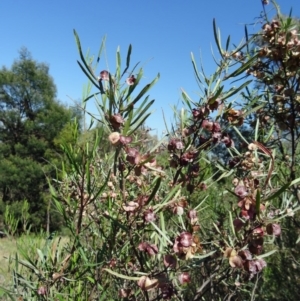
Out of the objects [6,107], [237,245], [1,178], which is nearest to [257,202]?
[237,245]

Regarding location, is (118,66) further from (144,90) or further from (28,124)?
(28,124)

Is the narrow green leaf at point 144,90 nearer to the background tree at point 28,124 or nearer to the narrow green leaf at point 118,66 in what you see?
the narrow green leaf at point 118,66

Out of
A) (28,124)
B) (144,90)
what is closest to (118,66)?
(144,90)

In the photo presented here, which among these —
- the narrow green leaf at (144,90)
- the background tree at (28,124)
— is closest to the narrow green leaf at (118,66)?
the narrow green leaf at (144,90)

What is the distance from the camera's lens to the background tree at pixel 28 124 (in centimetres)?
1368

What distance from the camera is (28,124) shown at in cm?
1461

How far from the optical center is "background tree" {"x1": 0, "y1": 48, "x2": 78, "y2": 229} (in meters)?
13.7

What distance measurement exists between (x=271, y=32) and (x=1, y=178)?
13.5 metres

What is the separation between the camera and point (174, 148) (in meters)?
0.71

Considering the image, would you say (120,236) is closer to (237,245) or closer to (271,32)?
(237,245)

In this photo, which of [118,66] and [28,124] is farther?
[28,124]

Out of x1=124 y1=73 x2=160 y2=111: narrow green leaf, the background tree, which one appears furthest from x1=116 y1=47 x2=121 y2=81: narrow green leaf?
the background tree

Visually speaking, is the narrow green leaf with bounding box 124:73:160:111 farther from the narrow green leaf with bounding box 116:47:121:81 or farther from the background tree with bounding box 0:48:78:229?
the background tree with bounding box 0:48:78:229

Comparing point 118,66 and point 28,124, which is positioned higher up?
point 28,124
